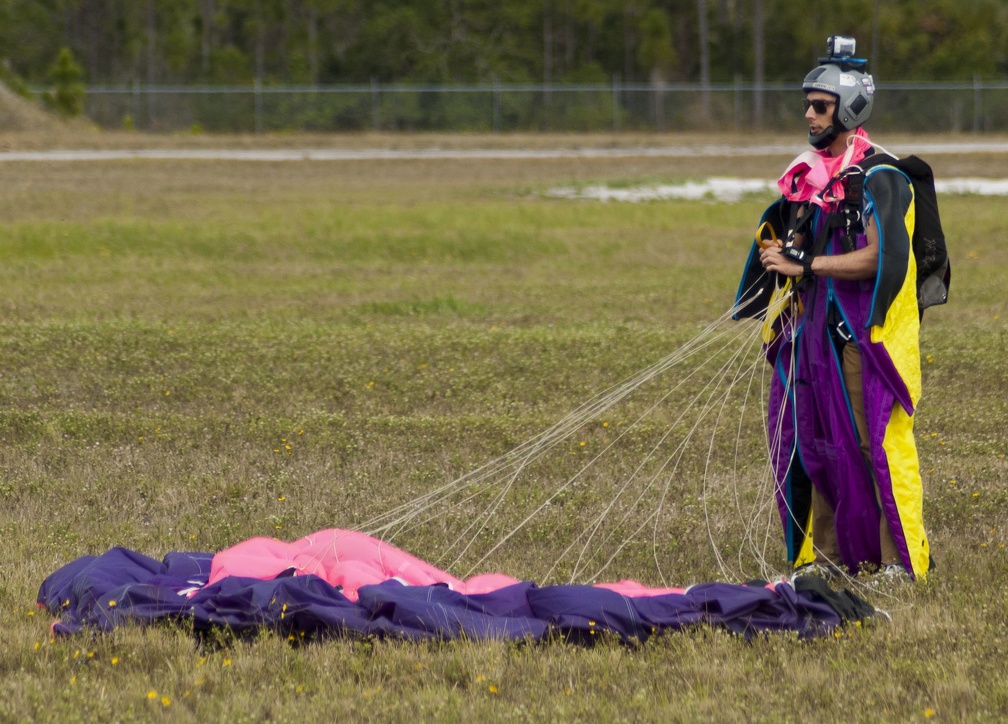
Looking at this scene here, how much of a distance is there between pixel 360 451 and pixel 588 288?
260 inches

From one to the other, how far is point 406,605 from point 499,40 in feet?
163

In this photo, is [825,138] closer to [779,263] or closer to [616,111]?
[779,263]

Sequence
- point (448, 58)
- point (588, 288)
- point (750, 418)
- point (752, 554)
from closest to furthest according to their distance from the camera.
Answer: point (752, 554)
point (750, 418)
point (588, 288)
point (448, 58)

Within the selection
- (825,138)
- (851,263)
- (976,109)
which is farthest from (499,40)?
(851,263)

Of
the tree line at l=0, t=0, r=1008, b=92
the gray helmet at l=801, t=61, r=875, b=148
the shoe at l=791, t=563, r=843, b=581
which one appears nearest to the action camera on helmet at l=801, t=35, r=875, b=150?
the gray helmet at l=801, t=61, r=875, b=148

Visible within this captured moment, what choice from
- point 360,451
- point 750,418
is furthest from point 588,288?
point 360,451

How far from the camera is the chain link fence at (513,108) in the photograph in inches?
1564

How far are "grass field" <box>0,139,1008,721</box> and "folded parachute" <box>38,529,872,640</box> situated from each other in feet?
0.33

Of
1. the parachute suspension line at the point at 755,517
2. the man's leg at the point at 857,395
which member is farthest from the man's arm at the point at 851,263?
the parachute suspension line at the point at 755,517

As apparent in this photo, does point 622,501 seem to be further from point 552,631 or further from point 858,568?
point 552,631

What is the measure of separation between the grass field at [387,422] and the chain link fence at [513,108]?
792 inches

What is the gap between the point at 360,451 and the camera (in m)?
7.15

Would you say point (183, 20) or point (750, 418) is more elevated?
point (183, 20)

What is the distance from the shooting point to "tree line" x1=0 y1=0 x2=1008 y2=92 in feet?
164
